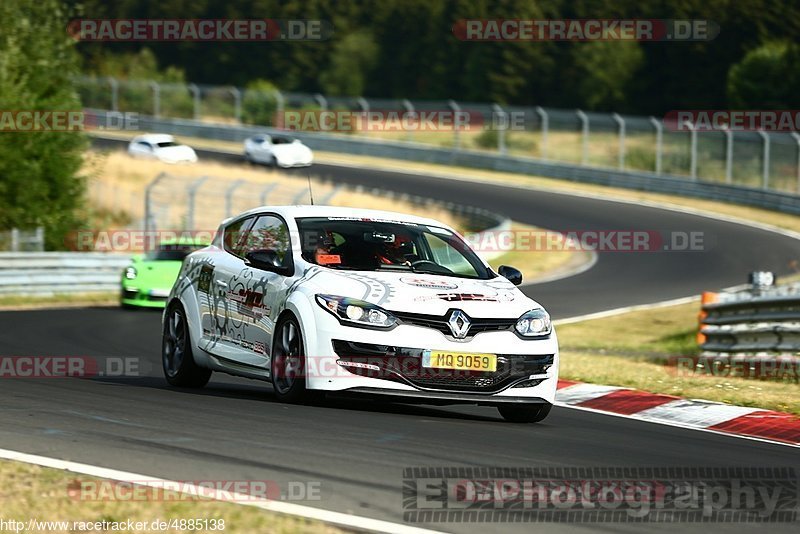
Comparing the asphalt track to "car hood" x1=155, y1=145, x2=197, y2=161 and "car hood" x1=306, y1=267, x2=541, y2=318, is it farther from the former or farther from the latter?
"car hood" x1=155, y1=145, x2=197, y2=161

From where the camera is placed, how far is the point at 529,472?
→ 7820mm

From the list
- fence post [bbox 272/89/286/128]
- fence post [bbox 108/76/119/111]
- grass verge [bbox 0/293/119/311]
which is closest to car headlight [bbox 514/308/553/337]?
grass verge [bbox 0/293/119/311]

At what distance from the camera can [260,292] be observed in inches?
426

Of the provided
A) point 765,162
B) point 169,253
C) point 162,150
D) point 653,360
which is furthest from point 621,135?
point 653,360

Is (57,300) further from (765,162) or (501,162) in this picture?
(501,162)

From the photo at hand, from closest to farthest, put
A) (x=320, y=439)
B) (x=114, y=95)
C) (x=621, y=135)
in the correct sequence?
(x=320, y=439)
(x=621, y=135)
(x=114, y=95)

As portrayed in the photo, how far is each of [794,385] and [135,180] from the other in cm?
3621

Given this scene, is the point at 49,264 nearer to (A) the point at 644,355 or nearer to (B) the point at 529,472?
(A) the point at 644,355

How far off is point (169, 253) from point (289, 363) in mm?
14664

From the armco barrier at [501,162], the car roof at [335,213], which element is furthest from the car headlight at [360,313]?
the armco barrier at [501,162]

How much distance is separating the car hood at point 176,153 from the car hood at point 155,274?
3247cm

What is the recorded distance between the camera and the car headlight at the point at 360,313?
975cm

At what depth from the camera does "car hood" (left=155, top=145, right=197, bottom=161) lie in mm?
56062

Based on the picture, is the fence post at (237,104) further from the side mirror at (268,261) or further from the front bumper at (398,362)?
the front bumper at (398,362)
